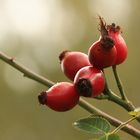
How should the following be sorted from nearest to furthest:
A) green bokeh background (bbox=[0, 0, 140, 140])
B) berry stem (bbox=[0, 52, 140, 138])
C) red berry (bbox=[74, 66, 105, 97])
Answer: red berry (bbox=[74, 66, 105, 97])
berry stem (bbox=[0, 52, 140, 138])
green bokeh background (bbox=[0, 0, 140, 140])

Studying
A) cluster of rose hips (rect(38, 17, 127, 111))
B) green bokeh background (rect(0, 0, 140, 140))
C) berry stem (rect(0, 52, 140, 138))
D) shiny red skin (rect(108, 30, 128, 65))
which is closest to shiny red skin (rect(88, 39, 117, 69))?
cluster of rose hips (rect(38, 17, 127, 111))

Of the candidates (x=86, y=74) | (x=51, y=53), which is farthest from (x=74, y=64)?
(x=51, y=53)

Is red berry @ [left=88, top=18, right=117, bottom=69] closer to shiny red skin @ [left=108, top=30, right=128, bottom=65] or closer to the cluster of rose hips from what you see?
the cluster of rose hips

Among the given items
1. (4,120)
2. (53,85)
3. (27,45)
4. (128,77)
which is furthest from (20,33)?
(53,85)

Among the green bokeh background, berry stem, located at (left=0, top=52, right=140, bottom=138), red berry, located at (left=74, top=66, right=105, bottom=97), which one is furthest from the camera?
the green bokeh background

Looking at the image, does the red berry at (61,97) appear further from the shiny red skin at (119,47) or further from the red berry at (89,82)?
the shiny red skin at (119,47)

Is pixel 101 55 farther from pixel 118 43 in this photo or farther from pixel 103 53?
pixel 118 43
